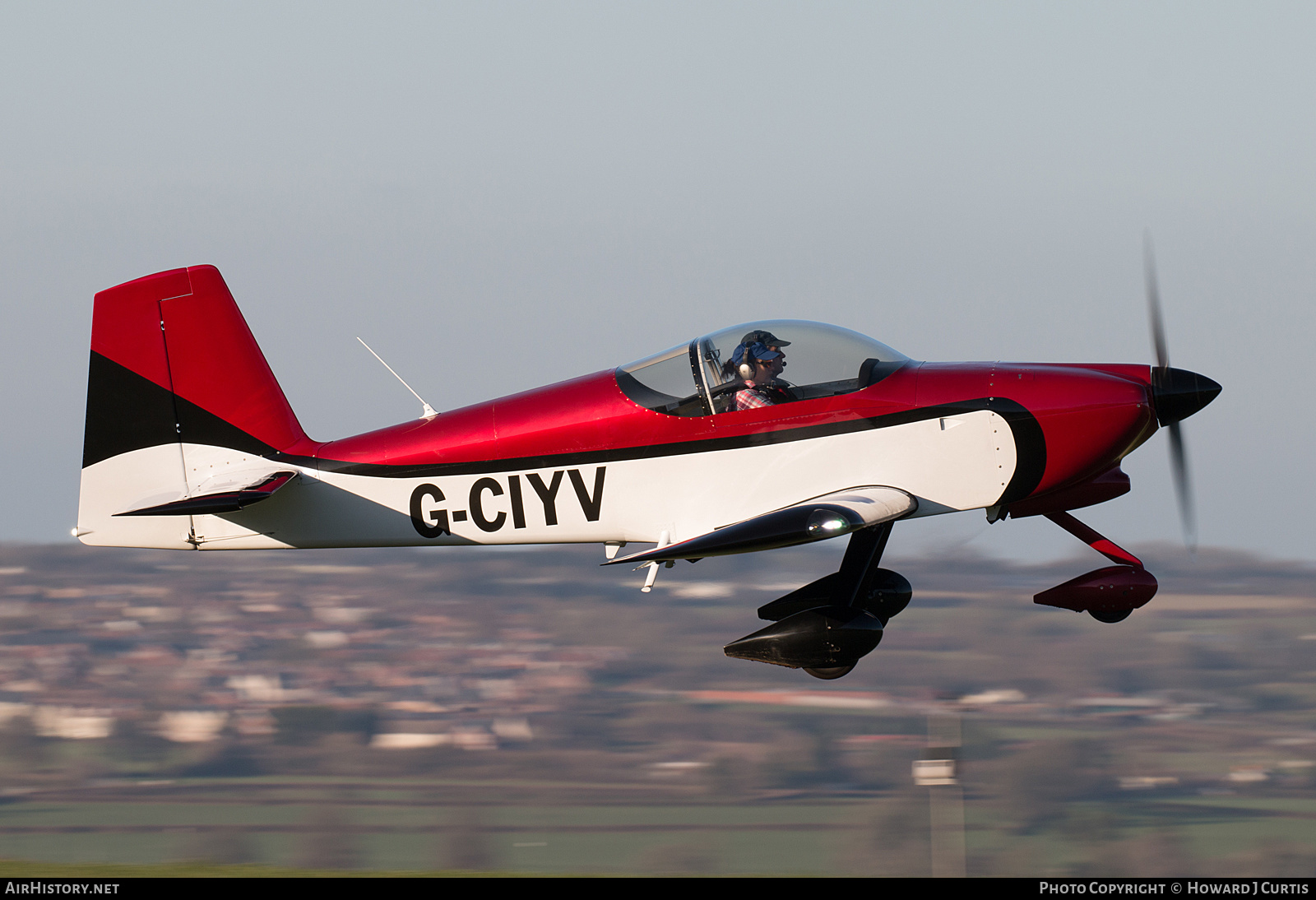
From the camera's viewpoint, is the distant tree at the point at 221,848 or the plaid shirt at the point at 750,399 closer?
the plaid shirt at the point at 750,399

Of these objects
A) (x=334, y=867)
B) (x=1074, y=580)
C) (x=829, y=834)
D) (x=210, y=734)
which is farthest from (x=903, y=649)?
(x=1074, y=580)

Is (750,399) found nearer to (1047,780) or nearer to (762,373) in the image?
(762,373)

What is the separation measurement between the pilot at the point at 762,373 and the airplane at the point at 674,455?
0.6 inches

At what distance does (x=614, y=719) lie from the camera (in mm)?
87938

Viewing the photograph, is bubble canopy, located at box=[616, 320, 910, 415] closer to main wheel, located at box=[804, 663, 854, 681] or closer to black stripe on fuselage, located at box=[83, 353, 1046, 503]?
black stripe on fuselage, located at box=[83, 353, 1046, 503]

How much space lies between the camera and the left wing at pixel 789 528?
8875 mm

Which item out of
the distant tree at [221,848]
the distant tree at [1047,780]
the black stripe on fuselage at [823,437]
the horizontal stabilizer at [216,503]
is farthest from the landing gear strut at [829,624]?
the distant tree at [1047,780]

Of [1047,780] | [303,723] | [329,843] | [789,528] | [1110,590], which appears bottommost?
[1047,780]

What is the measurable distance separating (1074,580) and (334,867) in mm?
61260

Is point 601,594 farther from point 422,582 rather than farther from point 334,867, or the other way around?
point 334,867

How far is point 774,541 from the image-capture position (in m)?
8.91

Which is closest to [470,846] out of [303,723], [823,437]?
[303,723]

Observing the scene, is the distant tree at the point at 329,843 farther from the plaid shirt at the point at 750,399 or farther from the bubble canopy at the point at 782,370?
the plaid shirt at the point at 750,399

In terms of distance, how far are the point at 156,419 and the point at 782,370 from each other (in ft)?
18.1
